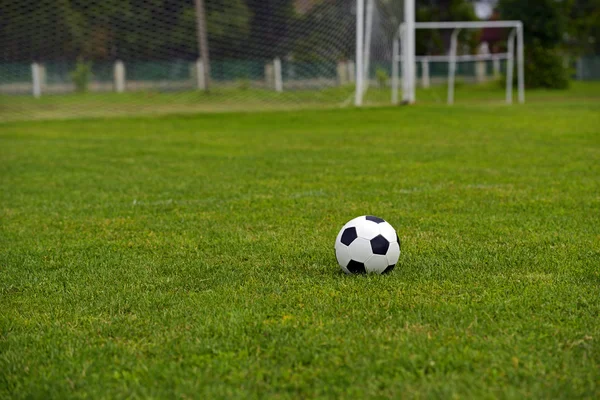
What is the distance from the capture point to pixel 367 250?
446 cm

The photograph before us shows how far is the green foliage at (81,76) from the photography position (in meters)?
31.4

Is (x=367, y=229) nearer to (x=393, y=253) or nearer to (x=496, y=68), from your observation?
(x=393, y=253)

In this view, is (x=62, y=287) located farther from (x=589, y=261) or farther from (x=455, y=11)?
(x=455, y=11)

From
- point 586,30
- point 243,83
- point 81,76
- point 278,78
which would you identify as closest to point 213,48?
point 243,83

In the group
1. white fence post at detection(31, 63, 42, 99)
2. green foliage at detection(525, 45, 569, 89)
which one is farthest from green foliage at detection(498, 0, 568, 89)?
white fence post at detection(31, 63, 42, 99)

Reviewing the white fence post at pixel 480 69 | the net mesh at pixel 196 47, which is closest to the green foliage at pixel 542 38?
the white fence post at pixel 480 69

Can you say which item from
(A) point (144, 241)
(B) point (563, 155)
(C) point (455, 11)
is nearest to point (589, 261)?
(A) point (144, 241)

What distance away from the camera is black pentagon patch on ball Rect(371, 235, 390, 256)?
4.48m

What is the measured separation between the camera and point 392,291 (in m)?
4.21

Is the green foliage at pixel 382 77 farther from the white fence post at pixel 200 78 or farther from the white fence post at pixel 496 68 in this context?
the white fence post at pixel 496 68

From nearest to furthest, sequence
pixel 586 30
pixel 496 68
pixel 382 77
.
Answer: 1. pixel 382 77
2. pixel 496 68
3. pixel 586 30

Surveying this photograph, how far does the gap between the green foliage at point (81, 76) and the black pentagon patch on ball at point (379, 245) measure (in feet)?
92.7

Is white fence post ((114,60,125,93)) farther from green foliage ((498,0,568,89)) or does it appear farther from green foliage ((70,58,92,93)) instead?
green foliage ((498,0,568,89))

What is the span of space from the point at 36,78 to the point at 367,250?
101 ft
